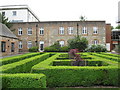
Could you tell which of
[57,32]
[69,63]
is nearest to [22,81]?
[69,63]

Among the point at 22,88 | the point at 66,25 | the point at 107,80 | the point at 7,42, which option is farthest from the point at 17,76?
the point at 66,25

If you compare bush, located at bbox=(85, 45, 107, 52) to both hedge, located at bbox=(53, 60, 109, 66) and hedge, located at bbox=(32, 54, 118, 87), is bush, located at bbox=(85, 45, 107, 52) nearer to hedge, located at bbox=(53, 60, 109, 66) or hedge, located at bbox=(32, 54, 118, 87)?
hedge, located at bbox=(53, 60, 109, 66)

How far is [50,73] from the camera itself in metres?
6.32

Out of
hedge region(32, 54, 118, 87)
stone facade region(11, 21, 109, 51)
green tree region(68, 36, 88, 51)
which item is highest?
stone facade region(11, 21, 109, 51)

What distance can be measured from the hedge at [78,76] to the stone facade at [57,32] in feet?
80.3

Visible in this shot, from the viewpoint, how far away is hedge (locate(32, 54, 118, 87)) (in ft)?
20.7

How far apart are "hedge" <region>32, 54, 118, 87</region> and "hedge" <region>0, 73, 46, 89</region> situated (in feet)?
5.32

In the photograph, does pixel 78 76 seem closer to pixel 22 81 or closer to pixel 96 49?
pixel 22 81

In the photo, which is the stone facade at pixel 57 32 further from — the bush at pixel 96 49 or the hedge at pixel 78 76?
the hedge at pixel 78 76

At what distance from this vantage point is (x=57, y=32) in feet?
102

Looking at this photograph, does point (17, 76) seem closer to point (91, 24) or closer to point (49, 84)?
point (49, 84)

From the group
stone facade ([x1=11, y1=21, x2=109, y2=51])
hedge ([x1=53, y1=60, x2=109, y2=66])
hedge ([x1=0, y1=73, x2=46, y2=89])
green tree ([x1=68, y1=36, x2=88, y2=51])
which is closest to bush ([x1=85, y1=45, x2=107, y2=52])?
green tree ([x1=68, y1=36, x2=88, y2=51])

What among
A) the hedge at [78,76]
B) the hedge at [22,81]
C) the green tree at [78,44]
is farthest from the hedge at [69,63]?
the green tree at [78,44]

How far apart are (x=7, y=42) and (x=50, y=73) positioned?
58.0 feet
